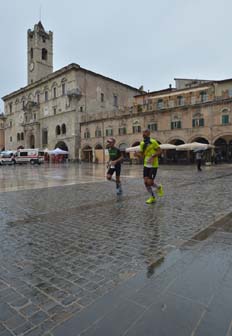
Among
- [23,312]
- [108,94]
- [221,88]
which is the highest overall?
[108,94]

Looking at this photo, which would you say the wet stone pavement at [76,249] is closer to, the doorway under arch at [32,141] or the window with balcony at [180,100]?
the window with balcony at [180,100]

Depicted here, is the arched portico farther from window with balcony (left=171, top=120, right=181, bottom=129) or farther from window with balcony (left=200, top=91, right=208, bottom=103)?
window with balcony (left=200, top=91, right=208, bottom=103)

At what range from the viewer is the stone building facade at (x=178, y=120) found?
30.4m

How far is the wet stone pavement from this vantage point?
2051 millimetres

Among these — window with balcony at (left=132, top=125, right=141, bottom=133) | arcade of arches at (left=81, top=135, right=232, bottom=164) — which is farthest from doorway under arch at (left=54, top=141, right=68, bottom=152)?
window with balcony at (left=132, top=125, right=141, bottom=133)

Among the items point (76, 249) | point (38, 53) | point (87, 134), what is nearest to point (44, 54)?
point (38, 53)

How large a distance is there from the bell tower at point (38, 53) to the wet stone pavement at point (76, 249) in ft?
199

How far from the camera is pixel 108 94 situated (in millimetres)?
52375

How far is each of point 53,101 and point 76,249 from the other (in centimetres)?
5148

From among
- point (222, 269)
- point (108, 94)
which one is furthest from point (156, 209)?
point (108, 94)

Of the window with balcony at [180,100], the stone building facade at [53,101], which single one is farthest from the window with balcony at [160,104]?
the stone building facade at [53,101]

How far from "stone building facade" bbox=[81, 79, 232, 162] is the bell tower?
87.3 feet

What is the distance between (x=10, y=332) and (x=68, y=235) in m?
2.17

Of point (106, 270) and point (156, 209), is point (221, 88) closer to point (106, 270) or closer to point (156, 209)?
point (156, 209)
